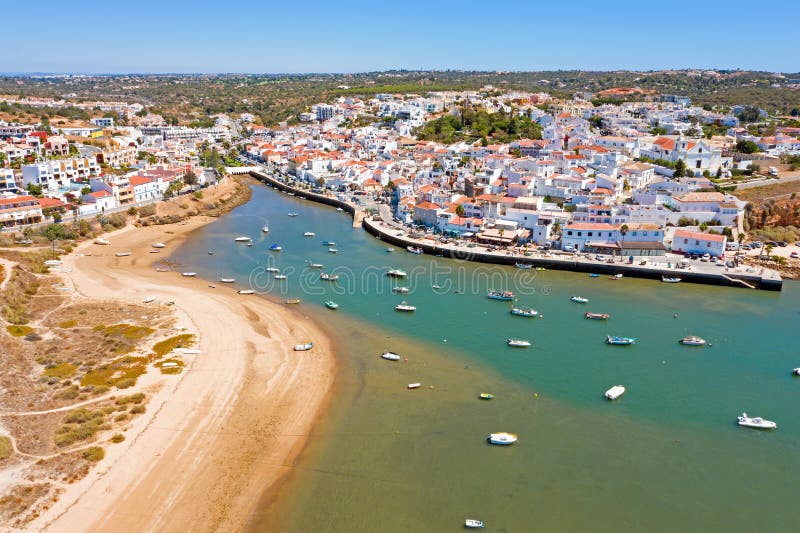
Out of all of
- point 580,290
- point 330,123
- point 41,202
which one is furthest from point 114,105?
point 580,290

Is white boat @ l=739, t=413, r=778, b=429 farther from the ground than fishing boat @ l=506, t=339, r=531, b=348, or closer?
closer

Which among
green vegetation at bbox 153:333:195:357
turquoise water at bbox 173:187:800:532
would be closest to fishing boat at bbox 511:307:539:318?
turquoise water at bbox 173:187:800:532

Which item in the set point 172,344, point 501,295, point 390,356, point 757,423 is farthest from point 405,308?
point 757,423

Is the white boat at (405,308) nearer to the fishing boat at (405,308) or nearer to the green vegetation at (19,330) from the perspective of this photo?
the fishing boat at (405,308)

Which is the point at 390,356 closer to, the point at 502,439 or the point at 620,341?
the point at 502,439

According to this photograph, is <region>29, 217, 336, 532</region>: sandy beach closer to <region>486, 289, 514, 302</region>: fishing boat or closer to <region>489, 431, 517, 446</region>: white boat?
<region>489, 431, 517, 446</region>: white boat

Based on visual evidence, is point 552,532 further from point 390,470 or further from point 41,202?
point 41,202
